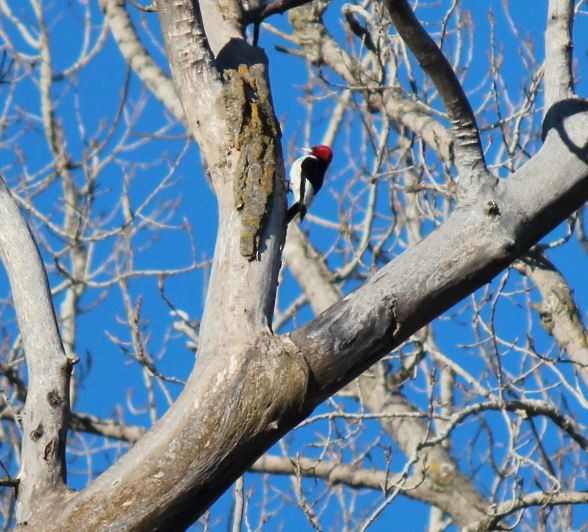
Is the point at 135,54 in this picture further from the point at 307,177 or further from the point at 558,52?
the point at 558,52

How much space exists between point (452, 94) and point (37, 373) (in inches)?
55.1

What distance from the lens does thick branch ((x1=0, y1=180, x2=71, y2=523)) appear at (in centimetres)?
271

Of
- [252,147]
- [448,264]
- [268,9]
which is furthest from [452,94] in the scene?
[268,9]

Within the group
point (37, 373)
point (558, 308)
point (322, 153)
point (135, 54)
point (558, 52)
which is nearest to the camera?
point (37, 373)

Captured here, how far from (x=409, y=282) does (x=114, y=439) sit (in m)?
4.88

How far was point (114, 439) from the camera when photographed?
7.13 meters

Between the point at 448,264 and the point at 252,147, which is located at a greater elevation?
the point at 252,147

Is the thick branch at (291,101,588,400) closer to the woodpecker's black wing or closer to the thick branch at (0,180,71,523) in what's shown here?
the thick branch at (0,180,71,523)

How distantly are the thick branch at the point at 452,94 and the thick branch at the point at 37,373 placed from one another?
126cm

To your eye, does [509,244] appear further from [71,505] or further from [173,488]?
[71,505]

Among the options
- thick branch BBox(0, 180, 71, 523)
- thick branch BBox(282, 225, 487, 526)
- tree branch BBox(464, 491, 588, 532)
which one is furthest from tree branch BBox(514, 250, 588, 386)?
thick branch BBox(0, 180, 71, 523)

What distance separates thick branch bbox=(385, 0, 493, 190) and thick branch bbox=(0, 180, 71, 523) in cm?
126

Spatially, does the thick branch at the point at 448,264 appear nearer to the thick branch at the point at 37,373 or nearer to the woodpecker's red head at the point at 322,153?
the thick branch at the point at 37,373

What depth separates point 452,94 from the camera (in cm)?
273
